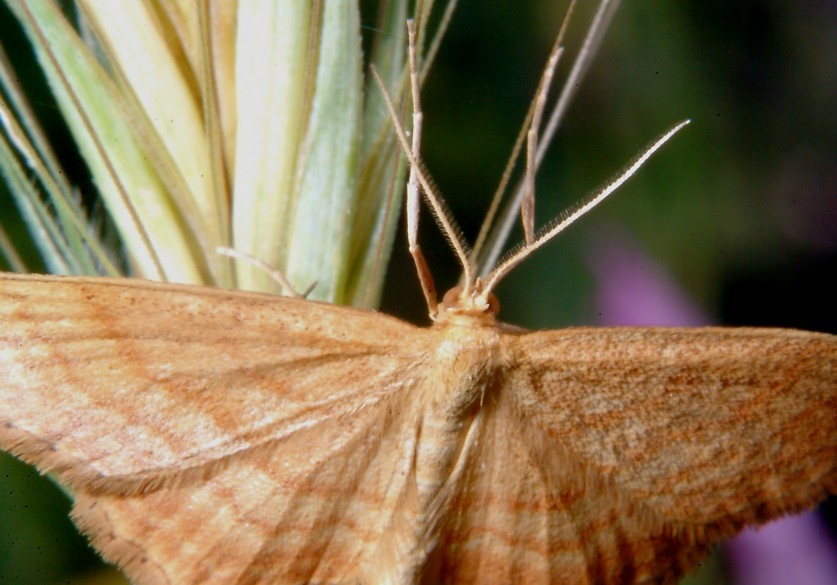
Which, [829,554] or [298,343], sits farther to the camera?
[829,554]

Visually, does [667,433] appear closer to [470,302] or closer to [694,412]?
[694,412]

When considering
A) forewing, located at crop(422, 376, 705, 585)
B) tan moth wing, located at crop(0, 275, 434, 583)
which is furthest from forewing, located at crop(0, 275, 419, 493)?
forewing, located at crop(422, 376, 705, 585)

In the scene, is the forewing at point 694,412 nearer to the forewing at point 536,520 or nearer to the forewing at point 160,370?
the forewing at point 536,520

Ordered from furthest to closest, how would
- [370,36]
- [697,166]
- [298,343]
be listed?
[697,166] < [370,36] < [298,343]

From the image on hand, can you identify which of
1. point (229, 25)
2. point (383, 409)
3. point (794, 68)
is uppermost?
point (794, 68)

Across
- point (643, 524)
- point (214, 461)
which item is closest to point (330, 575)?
point (214, 461)

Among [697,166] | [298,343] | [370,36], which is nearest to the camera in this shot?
[298,343]

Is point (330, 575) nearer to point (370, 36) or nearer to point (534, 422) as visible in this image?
point (534, 422)

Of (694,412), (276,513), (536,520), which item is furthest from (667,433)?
(276,513)

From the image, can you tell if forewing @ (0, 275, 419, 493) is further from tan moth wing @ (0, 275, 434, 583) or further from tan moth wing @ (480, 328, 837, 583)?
tan moth wing @ (480, 328, 837, 583)
